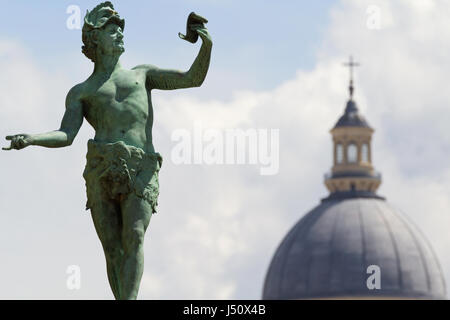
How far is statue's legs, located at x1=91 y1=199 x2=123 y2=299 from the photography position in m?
24.8

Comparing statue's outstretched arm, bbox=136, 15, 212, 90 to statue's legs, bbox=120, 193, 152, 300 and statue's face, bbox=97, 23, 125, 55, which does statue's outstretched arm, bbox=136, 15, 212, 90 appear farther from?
statue's legs, bbox=120, 193, 152, 300

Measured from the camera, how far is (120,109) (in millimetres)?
24828

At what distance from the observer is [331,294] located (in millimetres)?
199125

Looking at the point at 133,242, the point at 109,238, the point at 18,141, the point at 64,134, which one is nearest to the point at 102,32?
the point at 64,134

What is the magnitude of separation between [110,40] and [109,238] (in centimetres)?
215

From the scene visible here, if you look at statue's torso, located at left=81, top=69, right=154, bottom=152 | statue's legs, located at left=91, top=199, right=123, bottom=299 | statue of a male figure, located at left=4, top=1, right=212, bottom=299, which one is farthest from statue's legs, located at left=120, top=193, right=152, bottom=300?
statue's torso, located at left=81, top=69, right=154, bottom=152

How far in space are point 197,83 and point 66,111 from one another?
1436 mm

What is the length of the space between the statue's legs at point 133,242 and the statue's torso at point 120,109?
665 mm

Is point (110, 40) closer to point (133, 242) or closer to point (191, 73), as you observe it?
point (191, 73)

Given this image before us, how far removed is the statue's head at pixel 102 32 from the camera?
25.1 metres

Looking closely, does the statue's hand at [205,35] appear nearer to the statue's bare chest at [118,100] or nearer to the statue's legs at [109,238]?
the statue's bare chest at [118,100]
